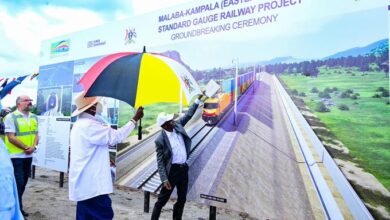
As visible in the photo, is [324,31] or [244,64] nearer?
[324,31]

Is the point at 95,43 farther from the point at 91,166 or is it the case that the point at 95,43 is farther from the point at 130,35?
the point at 91,166

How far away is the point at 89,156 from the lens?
2811mm

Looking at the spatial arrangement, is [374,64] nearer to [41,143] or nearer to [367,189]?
[367,189]

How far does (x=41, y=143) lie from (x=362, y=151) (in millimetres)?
6350

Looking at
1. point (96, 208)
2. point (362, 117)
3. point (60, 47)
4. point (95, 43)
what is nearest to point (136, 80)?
point (96, 208)

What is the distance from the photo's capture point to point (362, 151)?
298 centimetres

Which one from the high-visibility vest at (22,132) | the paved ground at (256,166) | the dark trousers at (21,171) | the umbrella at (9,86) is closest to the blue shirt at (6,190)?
the paved ground at (256,166)

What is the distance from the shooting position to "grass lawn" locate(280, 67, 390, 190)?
2.87m

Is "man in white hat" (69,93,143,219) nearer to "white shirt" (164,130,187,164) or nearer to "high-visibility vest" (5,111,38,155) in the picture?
"white shirt" (164,130,187,164)

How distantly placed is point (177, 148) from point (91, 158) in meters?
1.22

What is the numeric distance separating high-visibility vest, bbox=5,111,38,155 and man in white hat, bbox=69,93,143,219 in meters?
1.99

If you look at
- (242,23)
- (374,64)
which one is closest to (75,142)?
(242,23)

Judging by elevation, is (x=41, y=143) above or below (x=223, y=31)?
below

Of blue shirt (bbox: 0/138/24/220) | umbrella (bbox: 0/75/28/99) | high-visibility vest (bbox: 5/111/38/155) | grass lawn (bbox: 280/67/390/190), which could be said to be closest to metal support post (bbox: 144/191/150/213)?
high-visibility vest (bbox: 5/111/38/155)
